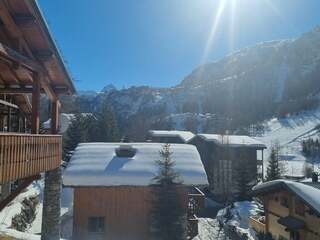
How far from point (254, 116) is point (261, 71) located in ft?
148

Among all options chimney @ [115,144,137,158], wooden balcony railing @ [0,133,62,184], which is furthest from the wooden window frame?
wooden balcony railing @ [0,133,62,184]

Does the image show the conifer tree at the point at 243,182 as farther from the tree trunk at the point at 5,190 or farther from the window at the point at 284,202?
the tree trunk at the point at 5,190

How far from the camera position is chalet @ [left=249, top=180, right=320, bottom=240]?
1650 cm

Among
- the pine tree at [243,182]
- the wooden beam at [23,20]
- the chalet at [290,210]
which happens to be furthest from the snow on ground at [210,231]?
the wooden beam at [23,20]

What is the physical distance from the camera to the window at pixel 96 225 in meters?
18.0

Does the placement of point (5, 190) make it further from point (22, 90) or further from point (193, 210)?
point (22, 90)

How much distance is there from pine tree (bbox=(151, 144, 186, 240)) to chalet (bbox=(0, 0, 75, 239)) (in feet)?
13.4

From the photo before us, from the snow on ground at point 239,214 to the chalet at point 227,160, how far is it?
5043 millimetres

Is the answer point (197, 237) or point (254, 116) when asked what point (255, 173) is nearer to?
point (197, 237)

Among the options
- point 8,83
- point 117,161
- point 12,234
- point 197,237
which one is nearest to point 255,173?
point 197,237

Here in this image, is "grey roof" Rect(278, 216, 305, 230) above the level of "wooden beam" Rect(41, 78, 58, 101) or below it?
below

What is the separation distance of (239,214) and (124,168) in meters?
14.6

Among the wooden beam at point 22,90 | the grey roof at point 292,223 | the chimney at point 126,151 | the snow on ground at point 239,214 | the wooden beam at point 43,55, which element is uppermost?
the wooden beam at point 43,55

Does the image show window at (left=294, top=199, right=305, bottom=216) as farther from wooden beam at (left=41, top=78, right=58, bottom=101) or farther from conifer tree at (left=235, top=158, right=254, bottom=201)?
conifer tree at (left=235, top=158, right=254, bottom=201)
